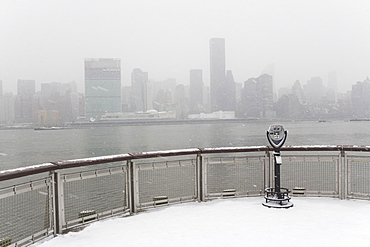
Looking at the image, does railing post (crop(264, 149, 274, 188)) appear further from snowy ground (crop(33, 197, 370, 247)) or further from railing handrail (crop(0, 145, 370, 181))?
snowy ground (crop(33, 197, 370, 247))

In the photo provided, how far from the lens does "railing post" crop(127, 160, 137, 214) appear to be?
5.74 metres

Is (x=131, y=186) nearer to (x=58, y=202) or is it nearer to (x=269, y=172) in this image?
(x=58, y=202)

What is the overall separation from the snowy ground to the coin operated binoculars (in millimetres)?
172

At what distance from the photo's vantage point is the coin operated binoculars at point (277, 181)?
6.02m

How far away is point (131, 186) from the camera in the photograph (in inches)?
227

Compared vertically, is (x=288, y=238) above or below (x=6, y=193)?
below

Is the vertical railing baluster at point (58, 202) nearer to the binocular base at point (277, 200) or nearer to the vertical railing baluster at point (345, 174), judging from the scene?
the binocular base at point (277, 200)

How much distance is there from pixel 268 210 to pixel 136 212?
2.07 metres

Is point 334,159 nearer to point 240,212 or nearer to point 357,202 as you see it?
point 357,202

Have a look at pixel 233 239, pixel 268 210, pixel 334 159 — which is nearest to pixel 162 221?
pixel 233 239

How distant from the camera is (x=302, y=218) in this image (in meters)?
5.43

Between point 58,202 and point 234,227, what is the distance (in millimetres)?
2343

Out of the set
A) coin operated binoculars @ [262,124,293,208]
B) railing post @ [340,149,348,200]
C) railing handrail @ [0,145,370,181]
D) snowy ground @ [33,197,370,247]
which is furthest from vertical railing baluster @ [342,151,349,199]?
coin operated binoculars @ [262,124,293,208]

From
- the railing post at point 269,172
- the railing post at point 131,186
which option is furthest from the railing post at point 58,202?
the railing post at point 269,172
